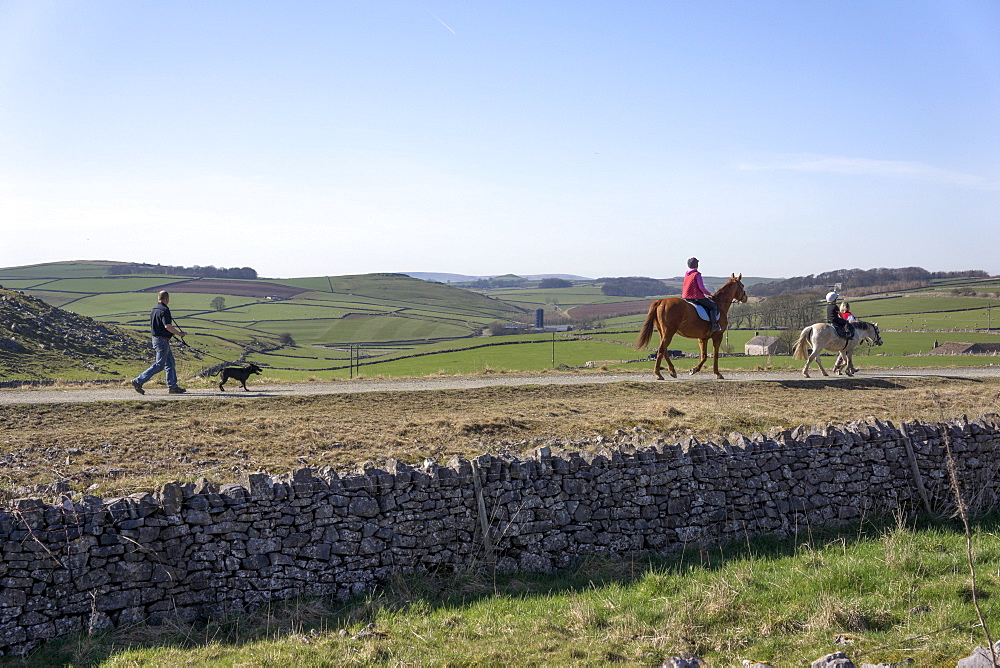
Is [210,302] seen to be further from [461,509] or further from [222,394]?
[461,509]

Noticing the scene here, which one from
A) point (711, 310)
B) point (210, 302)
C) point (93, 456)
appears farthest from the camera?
point (210, 302)

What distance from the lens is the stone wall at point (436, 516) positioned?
283 inches

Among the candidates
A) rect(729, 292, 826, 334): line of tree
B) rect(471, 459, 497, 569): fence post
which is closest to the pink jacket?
rect(471, 459, 497, 569): fence post

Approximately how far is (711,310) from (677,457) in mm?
13686

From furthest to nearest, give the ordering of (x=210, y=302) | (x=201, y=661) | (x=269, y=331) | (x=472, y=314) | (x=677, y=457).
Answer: (x=472, y=314) < (x=210, y=302) < (x=269, y=331) < (x=677, y=457) < (x=201, y=661)

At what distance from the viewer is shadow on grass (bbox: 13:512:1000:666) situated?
274 inches

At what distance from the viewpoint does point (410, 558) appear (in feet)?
27.6

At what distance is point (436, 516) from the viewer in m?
8.58

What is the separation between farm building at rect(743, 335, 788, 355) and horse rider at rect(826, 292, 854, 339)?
21248 millimetres

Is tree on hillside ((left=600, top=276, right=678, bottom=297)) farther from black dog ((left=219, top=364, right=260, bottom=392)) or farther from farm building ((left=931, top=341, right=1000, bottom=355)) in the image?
black dog ((left=219, top=364, right=260, bottom=392))

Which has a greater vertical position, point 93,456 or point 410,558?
point 93,456

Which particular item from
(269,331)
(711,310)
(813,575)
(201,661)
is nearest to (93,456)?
(201,661)

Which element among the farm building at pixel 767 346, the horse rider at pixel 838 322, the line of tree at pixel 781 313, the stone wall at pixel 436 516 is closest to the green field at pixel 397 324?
the farm building at pixel 767 346

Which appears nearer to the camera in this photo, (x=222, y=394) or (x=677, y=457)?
(x=677, y=457)
